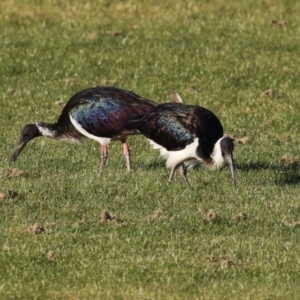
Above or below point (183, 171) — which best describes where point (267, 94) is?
below

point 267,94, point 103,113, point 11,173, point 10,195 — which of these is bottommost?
point 267,94

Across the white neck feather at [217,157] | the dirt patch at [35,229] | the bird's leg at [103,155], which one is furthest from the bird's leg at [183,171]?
the dirt patch at [35,229]

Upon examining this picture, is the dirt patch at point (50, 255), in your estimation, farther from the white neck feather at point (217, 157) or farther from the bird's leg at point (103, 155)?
the bird's leg at point (103, 155)

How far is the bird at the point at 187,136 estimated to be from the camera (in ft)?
46.3

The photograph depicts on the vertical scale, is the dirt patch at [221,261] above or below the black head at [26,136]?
above

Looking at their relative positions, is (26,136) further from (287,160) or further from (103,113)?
(287,160)

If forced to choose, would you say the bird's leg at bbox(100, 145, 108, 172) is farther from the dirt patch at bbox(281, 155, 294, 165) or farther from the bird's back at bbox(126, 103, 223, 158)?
the dirt patch at bbox(281, 155, 294, 165)

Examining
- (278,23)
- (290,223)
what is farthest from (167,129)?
(278,23)

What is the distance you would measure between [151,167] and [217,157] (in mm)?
1941

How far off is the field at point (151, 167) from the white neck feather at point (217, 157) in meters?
0.26

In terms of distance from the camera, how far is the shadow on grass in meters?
14.9

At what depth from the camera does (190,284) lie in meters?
10.5

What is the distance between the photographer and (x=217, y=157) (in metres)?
14.1

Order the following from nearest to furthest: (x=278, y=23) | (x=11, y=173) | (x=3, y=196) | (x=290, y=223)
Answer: (x=290, y=223) → (x=3, y=196) → (x=11, y=173) → (x=278, y=23)
